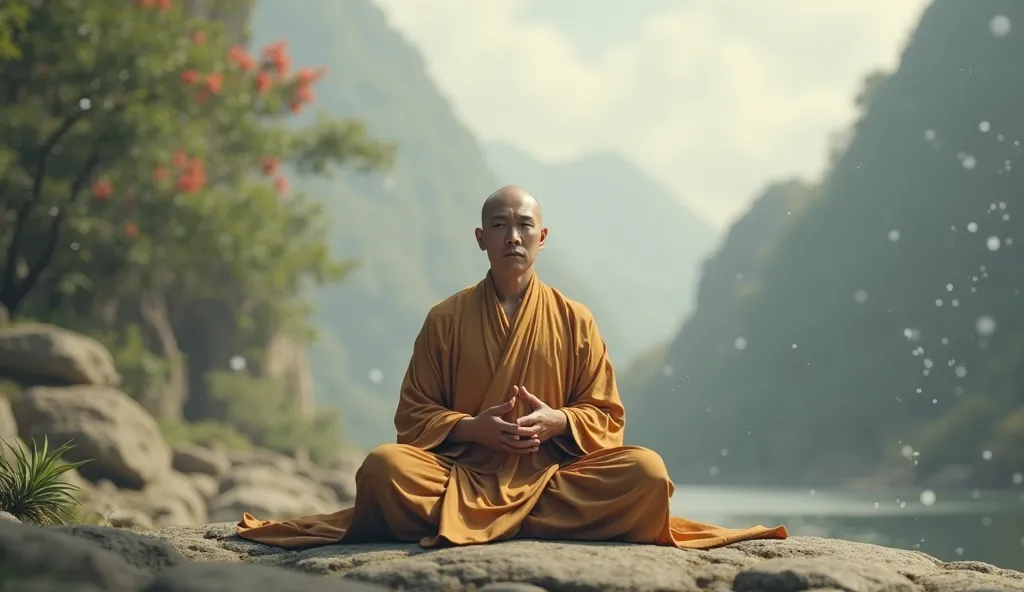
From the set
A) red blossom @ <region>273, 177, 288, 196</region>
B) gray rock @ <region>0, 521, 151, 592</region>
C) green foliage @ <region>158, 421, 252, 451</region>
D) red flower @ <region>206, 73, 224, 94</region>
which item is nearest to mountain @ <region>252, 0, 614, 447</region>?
green foliage @ <region>158, 421, 252, 451</region>

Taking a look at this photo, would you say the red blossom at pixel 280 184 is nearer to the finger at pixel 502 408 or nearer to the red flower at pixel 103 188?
the red flower at pixel 103 188

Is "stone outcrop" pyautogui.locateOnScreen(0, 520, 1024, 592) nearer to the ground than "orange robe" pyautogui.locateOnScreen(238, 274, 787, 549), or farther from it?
nearer to the ground

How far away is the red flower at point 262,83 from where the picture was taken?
18688mm

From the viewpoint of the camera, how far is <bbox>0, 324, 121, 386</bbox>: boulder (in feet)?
41.5

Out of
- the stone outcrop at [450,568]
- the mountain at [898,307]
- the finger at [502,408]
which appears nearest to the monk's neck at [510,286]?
Answer: the finger at [502,408]

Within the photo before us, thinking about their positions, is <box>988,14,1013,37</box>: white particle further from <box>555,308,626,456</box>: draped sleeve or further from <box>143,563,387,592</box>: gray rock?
<box>143,563,387,592</box>: gray rock

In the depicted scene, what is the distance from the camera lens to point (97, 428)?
40.2 feet

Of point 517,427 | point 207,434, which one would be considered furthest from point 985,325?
point 517,427

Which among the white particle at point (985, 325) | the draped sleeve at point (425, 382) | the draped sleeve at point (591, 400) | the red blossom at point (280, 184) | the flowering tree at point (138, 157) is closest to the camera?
the draped sleeve at point (591, 400)

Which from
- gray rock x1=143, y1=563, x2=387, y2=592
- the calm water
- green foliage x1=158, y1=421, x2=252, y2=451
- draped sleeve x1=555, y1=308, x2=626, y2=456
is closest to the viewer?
gray rock x1=143, y1=563, x2=387, y2=592

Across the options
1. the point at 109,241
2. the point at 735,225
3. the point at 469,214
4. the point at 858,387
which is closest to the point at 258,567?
the point at 109,241

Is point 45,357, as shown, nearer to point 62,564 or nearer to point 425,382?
point 425,382

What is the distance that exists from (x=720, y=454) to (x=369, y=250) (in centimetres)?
4951

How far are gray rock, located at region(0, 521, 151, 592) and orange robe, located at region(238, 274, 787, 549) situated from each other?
1.58m
